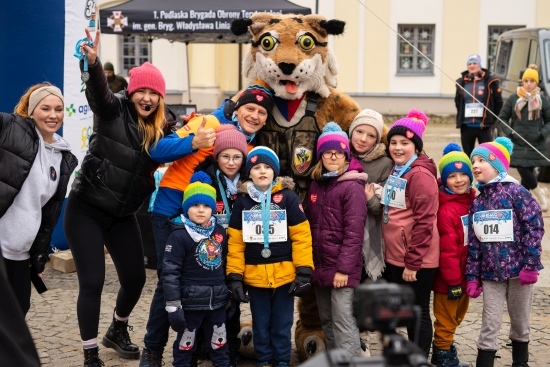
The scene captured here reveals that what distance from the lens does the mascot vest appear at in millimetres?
5320

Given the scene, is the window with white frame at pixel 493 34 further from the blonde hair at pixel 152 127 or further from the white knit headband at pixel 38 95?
the white knit headband at pixel 38 95

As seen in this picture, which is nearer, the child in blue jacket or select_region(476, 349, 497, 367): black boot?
the child in blue jacket

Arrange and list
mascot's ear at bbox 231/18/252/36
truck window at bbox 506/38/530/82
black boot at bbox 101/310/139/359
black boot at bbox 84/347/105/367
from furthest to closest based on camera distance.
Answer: truck window at bbox 506/38/530/82
mascot's ear at bbox 231/18/252/36
black boot at bbox 101/310/139/359
black boot at bbox 84/347/105/367

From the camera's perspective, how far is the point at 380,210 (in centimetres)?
521

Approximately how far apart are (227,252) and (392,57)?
21.4 m

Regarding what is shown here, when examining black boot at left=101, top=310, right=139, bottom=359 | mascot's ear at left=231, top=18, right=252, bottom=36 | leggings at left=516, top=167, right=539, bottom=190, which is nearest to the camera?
black boot at left=101, top=310, right=139, bottom=359

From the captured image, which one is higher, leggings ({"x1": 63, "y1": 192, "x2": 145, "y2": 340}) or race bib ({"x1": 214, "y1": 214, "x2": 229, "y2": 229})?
race bib ({"x1": 214, "y1": 214, "x2": 229, "y2": 229})

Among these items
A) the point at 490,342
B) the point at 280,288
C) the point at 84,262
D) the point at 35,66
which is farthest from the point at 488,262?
the point at 35,66

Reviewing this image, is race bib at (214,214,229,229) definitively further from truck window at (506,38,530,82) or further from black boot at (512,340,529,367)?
truck window at (506,38,530,82)

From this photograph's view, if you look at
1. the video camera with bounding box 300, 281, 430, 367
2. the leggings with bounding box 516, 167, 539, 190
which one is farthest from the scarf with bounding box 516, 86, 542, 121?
the video camera with bounding box 300, 281, 430, 367

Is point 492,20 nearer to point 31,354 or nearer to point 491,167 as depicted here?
point 491,167

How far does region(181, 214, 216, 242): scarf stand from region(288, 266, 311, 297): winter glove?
0.58 m

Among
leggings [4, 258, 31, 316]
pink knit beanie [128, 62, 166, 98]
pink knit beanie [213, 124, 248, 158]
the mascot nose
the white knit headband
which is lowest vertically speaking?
leggings [4, 258, 31, 316]

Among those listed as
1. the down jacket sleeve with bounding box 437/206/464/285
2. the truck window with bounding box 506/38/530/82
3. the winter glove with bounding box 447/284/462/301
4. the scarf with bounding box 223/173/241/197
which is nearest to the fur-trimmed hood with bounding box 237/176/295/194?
the scarf with bounding box 223/173/241/197
